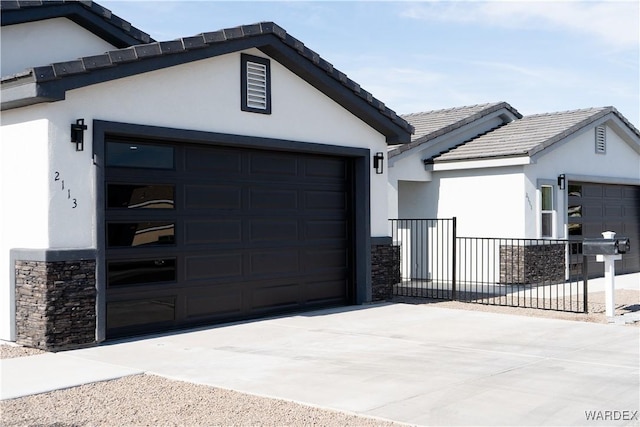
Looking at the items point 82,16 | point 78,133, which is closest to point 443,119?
point 82,16

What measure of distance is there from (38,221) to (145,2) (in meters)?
5.34

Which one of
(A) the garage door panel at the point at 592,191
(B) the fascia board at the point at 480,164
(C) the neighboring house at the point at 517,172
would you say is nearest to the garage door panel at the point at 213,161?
(C) the neighboring house at the point at 517,172

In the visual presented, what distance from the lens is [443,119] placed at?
795 inches

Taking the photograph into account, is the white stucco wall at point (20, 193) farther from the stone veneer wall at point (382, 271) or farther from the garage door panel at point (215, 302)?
the stone veneer wall at point (382, 271)

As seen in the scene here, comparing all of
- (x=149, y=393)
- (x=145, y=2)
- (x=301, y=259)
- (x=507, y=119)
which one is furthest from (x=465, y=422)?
(x=507, y=119)

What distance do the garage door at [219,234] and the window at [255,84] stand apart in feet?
2.46

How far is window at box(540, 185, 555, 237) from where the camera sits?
18.4 m

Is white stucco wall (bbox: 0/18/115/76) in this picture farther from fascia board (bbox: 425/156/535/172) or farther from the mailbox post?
the mailbox post

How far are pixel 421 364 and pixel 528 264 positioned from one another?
9615mm

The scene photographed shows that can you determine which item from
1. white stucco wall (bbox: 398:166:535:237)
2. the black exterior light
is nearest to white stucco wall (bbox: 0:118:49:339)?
white stucco wall (bbox: 398:166:535:237)

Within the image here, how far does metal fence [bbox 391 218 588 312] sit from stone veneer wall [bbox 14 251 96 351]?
26.1 feet

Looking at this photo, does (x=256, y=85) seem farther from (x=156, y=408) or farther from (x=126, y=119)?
(x=156, y=408)

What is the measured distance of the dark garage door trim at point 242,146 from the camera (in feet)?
32.0

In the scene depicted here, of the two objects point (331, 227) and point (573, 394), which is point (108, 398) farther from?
point (331, 227)
